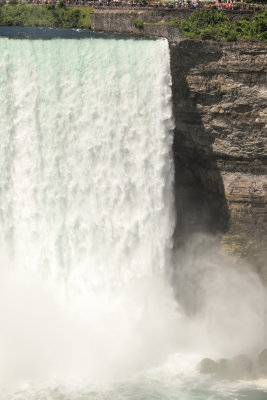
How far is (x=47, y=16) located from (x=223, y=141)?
609 inches

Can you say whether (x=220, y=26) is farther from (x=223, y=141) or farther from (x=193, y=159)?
(x=193, y=159)

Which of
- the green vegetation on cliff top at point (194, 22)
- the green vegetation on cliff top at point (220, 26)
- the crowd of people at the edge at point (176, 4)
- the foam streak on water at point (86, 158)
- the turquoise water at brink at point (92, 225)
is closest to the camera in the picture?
the turquoise water at brink at point (92, 225)

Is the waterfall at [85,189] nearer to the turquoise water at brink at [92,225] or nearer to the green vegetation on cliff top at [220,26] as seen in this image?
the turquoise water at brink at [92,225]

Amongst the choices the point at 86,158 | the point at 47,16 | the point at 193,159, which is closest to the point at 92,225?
the point at 86,158

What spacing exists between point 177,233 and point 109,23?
11954mm

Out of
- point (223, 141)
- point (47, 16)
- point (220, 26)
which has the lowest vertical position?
point (223, 141)

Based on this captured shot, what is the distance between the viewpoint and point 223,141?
29188 millimetres

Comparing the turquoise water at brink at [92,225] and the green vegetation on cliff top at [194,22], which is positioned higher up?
the green vegetation on cliff top at [194,22]

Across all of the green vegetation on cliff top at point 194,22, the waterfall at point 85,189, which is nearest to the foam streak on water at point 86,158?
the waterfall at point 85,189

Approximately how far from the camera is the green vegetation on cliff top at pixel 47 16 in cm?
3784

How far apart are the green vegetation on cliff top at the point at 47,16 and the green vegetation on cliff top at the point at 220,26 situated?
27.6 feet

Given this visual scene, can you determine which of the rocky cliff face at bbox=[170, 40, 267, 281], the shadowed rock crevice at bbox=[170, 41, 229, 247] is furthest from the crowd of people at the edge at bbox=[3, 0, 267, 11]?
the shadowed rock crevice at bbox=[170, 41, 229, 247]

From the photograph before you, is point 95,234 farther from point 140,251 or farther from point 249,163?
point 249,163

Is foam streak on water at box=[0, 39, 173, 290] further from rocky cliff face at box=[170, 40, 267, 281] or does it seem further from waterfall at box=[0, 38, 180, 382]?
rocky cliff face at box=[170, 40, 267, 281]
